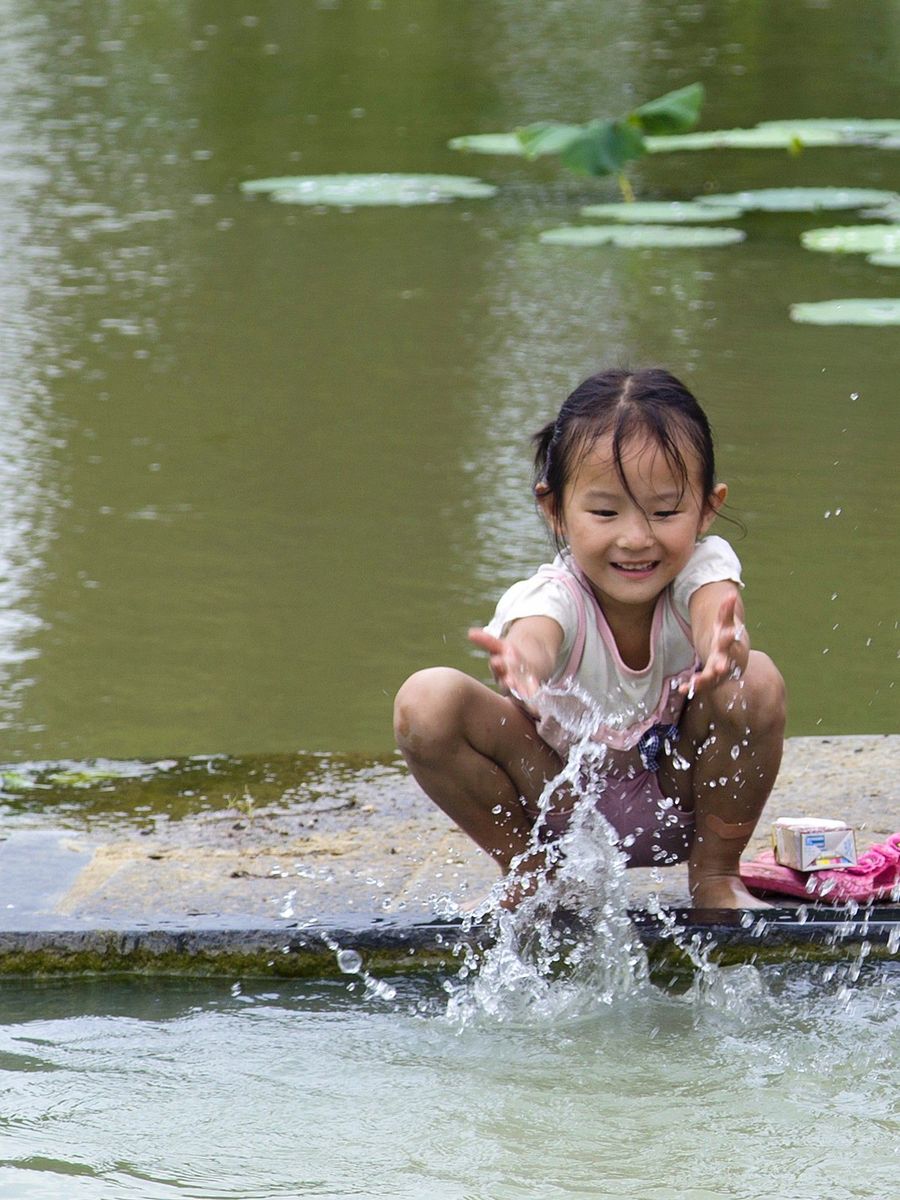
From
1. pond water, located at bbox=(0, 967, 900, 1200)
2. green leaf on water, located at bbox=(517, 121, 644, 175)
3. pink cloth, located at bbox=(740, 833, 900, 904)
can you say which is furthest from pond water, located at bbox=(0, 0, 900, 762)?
pond water, located at bbox=(0, 967, 900, 1200)

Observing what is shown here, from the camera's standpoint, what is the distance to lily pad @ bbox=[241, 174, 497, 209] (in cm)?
760

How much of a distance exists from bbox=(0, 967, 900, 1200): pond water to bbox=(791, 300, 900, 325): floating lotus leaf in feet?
12.3

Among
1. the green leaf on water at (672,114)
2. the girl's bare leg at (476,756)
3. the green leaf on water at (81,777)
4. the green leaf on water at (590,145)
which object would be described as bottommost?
the green leaf on water at (81,777)

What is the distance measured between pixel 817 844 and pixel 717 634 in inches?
15.2

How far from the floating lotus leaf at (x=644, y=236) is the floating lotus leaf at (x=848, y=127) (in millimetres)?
1693

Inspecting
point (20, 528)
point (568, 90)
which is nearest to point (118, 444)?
point (20, 528)

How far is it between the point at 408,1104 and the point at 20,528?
2.71 m

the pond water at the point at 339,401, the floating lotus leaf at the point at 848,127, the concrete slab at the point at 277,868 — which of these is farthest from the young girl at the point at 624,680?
the floating lotus leaf at the point at 848,127

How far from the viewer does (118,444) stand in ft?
16.6

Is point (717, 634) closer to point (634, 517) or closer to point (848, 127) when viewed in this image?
point (634, 517)

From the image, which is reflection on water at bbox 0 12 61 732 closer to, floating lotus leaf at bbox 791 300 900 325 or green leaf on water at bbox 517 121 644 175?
green leaf on water at bbox 517 121 644 175

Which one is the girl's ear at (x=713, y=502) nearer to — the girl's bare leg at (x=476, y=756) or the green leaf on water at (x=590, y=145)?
the girl's bare leg at (x=476, y=756)

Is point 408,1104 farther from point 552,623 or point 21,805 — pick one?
point 21,805

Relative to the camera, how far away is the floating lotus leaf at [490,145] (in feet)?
28.2
